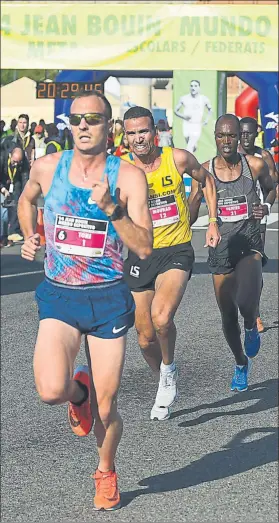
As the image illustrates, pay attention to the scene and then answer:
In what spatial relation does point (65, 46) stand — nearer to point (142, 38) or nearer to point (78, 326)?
point (142, 38)

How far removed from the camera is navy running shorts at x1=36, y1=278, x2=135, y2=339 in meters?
8.02

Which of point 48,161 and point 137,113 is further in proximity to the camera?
point 48,161

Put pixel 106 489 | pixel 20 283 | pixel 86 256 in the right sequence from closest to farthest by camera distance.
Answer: pixel 86 256 → pixel 106 489 → pixel 20 283

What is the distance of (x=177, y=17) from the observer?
5.93 m

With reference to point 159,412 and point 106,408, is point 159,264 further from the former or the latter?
point 159,412

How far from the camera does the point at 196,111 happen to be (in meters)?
6.32

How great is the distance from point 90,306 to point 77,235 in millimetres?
1427

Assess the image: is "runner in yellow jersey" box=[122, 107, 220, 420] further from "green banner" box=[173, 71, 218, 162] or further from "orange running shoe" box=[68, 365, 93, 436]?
"orange running shoe" box=[68, 365, 93, 436]

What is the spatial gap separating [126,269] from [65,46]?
299cm

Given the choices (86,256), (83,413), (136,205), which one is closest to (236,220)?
(136,205)

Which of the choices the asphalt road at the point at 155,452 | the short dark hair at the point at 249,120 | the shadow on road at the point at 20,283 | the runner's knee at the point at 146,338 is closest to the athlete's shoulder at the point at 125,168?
the short dark hair at the point at 249,120

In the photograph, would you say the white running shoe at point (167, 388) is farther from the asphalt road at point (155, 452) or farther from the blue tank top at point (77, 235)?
the asphalt road at point (155, 452)

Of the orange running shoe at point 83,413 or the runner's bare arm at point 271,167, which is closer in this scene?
the runner's bare arm at point 271,167

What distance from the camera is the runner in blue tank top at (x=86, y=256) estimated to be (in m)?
6.26
